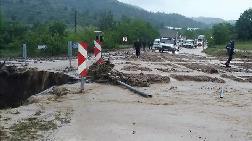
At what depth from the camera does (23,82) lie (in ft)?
80.7

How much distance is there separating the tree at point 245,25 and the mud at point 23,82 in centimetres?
7230

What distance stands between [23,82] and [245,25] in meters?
74.0

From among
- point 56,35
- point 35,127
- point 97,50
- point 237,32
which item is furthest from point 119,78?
point 237,32

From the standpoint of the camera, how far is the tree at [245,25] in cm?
9238

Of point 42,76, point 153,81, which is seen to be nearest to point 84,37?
point 42,76

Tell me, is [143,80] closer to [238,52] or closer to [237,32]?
[238,52]

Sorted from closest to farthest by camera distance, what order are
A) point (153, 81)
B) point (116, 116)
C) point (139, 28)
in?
point (116, 116), point (153, 81), point (139, 28)

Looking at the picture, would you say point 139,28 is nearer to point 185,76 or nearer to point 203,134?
point 185,76

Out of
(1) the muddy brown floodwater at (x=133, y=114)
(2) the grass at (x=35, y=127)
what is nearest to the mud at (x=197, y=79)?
(1) the muddy brown floodwater at (x=133, y=114)

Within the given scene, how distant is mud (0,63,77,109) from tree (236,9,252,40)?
237 ft

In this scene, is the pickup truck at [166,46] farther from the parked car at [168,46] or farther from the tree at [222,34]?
the tree at [222,34]

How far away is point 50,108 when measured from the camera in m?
11.8

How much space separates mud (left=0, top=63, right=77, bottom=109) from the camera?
22672mm

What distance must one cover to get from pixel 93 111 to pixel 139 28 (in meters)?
92.1
